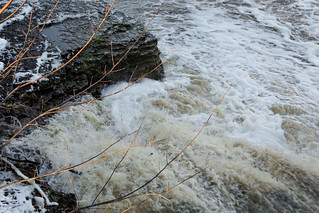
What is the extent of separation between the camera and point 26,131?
11.2ft

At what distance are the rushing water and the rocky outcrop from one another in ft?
1.18

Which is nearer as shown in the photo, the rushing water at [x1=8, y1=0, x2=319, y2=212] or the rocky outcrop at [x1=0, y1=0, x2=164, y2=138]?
the rushing water at [x1=8, y1=0, x2=319, y2=212]

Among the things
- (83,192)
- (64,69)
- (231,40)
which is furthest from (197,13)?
(83,192)

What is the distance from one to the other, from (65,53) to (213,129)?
8.80 ft

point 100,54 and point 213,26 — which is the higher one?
point 100,54

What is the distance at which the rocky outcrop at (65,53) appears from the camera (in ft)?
11.8

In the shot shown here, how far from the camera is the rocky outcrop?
3594mm

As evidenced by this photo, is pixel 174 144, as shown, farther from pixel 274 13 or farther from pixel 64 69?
pixel 274 13

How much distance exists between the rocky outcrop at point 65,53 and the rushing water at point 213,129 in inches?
14.2

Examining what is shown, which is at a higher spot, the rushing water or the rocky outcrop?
the rocky outcrop

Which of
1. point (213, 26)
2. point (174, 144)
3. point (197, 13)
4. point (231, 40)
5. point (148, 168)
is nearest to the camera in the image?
point (148, 168)

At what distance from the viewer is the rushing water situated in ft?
10.3

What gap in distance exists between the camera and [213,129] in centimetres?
432

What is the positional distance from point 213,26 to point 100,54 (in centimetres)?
492
